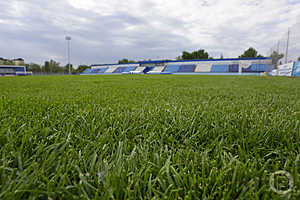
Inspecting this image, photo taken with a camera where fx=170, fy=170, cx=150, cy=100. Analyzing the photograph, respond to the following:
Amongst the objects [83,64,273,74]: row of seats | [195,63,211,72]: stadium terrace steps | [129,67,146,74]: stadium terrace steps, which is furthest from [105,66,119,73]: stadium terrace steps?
[195,63,211,72]: stadium terrace steps

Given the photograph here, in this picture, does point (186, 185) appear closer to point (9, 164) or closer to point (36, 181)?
point (36, 181)

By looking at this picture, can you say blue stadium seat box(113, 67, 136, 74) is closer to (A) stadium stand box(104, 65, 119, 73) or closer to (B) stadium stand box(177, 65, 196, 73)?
(A) stadium stand box(104, 65, 119, 73)

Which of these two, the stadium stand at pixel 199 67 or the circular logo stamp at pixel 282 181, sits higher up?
the stadium stand at pixel 199 67

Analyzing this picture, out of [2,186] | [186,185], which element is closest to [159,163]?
[186,185]

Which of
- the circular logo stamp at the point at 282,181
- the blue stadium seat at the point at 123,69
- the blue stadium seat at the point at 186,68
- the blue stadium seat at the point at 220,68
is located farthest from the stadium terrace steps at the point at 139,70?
the circular logo stamp at the point at 282,181

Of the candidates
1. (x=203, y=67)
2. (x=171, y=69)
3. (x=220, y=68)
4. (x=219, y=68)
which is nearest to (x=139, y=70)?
(x=171, y=69)

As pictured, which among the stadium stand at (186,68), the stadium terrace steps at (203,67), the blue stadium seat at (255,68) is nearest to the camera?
the blue stadium seat at (255,68)

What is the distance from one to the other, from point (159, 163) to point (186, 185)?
3.8 inches

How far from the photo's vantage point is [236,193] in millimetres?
373

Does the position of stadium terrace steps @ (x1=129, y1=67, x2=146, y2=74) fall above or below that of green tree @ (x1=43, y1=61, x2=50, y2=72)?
below

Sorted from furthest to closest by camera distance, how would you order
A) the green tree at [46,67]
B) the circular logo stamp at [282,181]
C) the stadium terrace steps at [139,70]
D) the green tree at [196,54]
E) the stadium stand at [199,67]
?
1. the green tree at [46,67]
2. the green tree at [196,54]
3. the stadium terrace steps at [139,70]
4. the stadium stand at [199,67]
5. the circular logo stamp at [282,181]

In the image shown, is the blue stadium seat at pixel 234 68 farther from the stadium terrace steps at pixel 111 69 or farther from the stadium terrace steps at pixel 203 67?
the stadium terrace steps at pixel 111 69

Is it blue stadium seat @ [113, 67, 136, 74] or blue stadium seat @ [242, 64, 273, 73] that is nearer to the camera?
blue stadium seat @ [242, 64, 273, 73]

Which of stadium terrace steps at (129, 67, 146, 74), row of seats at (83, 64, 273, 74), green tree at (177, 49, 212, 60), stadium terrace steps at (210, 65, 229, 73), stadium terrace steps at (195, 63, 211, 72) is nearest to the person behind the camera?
row of seats at (83, 64, 273, 74)
